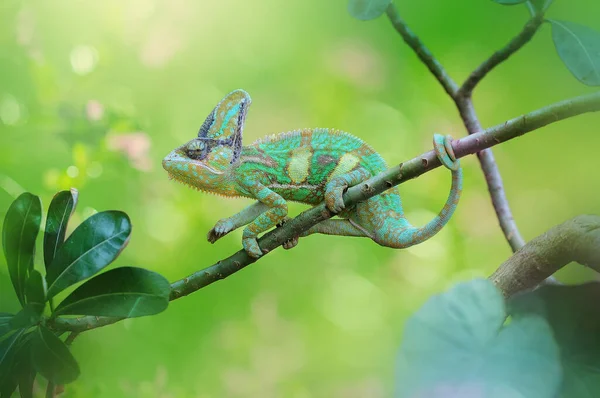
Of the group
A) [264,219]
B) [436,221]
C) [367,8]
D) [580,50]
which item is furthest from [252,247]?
[580,50]

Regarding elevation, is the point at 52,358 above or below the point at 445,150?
below

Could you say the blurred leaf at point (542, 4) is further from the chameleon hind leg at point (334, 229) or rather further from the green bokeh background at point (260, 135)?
the chameleon hind leg at point (334, 229)

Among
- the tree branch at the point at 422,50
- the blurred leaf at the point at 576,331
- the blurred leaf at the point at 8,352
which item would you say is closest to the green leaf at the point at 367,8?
the tree branch at the point at 422,50

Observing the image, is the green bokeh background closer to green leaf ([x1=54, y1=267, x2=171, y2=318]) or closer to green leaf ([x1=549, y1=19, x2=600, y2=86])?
green leaf ([x1=549, y1=19, x2=600, y2=86])

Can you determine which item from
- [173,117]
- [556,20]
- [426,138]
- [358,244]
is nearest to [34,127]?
[173,117]

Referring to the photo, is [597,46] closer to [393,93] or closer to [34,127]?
[393,93]

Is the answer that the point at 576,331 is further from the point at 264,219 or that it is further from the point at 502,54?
the point at 264,219

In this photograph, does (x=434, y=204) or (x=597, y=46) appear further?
(x=434, y=204)
